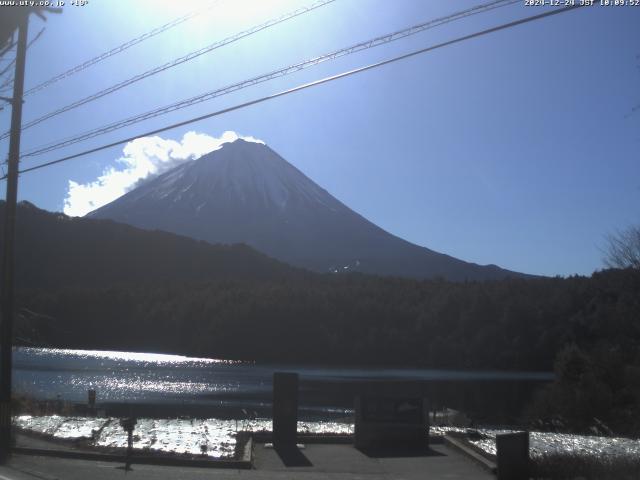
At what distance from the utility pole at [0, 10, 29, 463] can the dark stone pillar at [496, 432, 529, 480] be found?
9201 mm

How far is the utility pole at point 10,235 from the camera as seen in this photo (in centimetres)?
1664

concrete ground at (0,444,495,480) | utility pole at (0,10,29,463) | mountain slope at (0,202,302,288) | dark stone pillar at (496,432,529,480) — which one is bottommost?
concrete ground at (0,444,495,480)

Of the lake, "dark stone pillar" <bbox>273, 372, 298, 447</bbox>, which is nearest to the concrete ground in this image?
"dark stone pillar" <bbox>273, 372, 298, 447</bbox>

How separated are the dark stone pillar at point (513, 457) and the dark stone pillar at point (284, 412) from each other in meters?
5.11

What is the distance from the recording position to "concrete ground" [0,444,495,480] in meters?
12.9

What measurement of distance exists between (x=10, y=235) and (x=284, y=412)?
666 centimetres

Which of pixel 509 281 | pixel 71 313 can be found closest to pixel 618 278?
pixel 509 281

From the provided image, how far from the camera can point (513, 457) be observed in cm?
1257

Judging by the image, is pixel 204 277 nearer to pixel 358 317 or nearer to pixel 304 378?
pixel 358 317

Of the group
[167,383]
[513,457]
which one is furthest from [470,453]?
[167,383]

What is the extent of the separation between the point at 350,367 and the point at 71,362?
95.3 feet

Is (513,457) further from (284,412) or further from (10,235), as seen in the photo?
(10,235)

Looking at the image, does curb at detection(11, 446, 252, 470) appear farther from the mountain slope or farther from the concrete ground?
the mountain slope

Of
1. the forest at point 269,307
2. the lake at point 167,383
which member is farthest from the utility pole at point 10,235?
the forest at point 269,307
